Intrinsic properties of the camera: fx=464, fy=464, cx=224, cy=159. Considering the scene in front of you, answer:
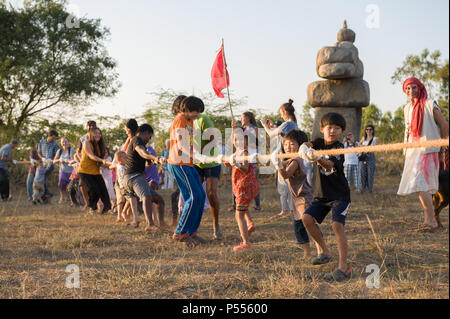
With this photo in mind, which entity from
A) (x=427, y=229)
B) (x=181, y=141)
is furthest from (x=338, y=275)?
(x=427, y=229)

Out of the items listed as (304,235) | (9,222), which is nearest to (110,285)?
(304,235)

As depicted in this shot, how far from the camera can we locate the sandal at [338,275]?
3.49 meters

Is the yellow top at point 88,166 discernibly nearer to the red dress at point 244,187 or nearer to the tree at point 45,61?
the red dress at point 244,187

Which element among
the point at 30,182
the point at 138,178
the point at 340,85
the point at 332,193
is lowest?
the point at 332,193

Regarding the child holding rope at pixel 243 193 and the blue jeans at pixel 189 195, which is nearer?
the child holding rope at pixel 243 193

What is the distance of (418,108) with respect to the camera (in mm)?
5359

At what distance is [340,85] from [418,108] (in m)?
6.38

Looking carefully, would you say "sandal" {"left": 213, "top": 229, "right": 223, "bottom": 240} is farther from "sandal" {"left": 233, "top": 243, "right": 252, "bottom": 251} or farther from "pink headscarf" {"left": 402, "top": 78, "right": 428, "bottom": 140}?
"pink headscarf" {"left": 402, "top": 78, "right": 428, "bottom": 140}

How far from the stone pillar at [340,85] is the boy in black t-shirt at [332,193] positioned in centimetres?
792

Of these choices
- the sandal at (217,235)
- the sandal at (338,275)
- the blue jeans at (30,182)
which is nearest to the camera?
the sandal at (338,275)

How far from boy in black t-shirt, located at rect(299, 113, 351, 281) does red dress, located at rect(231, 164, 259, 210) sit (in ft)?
3.68

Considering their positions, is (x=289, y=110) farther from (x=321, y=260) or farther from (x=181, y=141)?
(x=321, y=260)

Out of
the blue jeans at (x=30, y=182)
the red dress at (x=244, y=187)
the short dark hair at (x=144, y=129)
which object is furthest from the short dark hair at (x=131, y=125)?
the blue jeans at (x=30, y=182)

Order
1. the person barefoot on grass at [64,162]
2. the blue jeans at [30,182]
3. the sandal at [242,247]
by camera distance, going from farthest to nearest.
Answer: the blue jeans at [30,182] < the person barefoot on grass at [64,162] < the sandal at [242,247]
